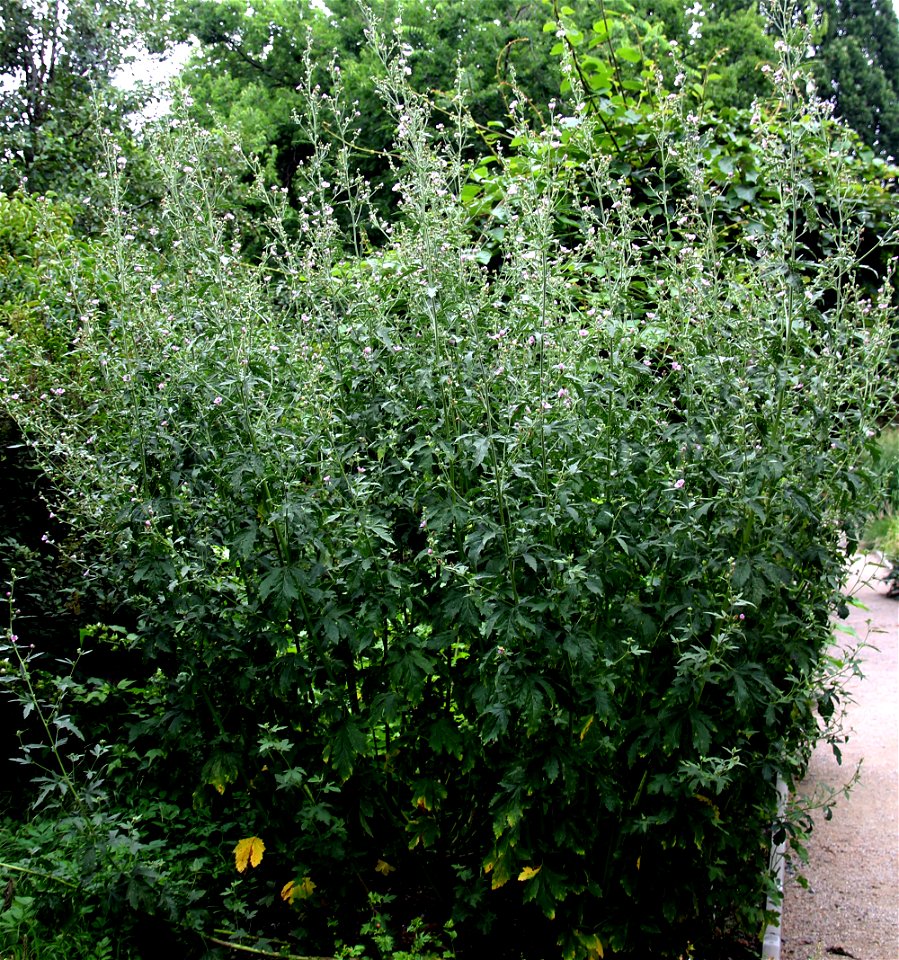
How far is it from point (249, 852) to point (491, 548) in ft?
4.56

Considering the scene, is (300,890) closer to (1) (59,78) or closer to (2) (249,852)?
(2) (249,852)

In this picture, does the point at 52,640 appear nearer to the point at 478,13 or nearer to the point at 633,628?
the point at 633,628

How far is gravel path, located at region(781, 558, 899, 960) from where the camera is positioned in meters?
3.73

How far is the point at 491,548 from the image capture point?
3.01m

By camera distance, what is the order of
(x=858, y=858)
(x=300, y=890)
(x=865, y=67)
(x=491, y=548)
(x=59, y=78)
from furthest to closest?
(x=865, y=67)
(x=59, y=78)
(x=858, y=858)
(x=300, y=890)
(x=491, y=548)

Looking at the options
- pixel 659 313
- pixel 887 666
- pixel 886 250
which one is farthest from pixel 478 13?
pixel 659 313

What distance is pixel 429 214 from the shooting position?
3.15 m

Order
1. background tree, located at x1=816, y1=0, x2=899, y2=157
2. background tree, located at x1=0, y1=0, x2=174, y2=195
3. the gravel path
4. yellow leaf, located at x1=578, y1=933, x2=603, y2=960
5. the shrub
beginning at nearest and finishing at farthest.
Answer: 1. the shrub
2. yellow leaf, located at x1=578, y1=933, x2=603, y2=960
3. the gravel path
4. background tree, located at x1=0, y1=0, x2=174, y2=195
5. background tree, located at x1=816, y1=0, x2=899, y2=157

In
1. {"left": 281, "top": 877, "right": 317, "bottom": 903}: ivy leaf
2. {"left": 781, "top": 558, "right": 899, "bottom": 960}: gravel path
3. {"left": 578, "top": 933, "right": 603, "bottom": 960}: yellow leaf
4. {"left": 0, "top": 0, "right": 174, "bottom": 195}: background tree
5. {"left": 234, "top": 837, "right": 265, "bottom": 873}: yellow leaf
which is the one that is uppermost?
{"left": 0, "top": 0, "right": 174, "bottom": 195}: background tree

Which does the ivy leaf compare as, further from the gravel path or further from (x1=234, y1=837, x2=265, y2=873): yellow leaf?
the gravel path

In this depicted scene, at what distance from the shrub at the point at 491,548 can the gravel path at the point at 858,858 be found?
1.55ft

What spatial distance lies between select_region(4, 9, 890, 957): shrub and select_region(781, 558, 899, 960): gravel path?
0.47 metres

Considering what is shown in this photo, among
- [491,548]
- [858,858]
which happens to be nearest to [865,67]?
[858,858]

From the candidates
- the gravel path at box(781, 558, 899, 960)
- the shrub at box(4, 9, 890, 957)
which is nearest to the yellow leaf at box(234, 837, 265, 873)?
the shrub at box(4, 9, 890, 957)
